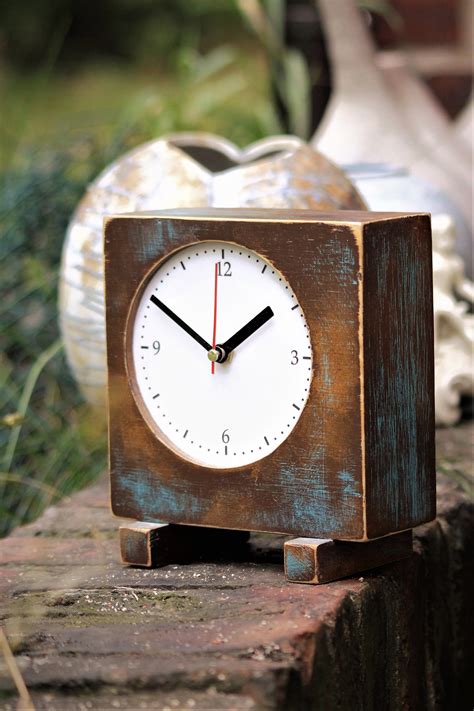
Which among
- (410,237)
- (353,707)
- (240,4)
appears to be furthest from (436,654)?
(240,4)

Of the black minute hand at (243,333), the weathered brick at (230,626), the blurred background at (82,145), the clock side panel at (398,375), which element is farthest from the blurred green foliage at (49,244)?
the clock side panel at (398,375)

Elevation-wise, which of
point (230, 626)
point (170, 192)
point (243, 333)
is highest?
point (170, 192)

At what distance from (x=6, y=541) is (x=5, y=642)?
18.9 inches

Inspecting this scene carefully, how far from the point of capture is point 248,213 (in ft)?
5.15

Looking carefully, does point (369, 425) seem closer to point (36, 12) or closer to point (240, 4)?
point (240, 4)

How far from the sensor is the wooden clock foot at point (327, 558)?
58.7 inches

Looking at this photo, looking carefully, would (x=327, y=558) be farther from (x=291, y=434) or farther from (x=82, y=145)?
(x=82, y=145)

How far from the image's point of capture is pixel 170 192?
2201 mm

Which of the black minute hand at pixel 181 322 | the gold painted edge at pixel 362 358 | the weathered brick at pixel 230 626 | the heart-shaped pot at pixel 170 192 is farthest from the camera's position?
the heart-shaped pot at pixel 170 192

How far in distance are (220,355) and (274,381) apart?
7cm

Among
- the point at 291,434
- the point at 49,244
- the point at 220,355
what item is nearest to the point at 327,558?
the point at 291,434

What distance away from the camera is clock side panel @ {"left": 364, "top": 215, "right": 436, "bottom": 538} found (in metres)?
1.46

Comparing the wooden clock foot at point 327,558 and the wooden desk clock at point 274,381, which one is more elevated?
the wooden desk clock at point 274,381

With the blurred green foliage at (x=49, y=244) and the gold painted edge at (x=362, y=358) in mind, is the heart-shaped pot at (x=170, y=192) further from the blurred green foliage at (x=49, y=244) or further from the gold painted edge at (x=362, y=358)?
the gold painted edge at (x=362, y=358)
